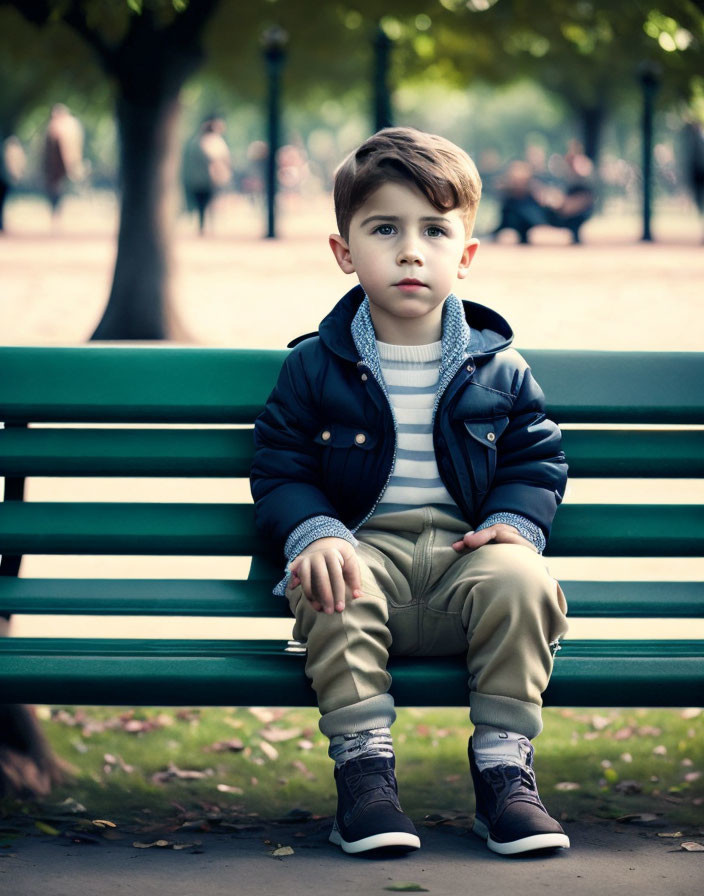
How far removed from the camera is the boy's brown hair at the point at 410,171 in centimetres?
293

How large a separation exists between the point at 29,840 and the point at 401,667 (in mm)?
834

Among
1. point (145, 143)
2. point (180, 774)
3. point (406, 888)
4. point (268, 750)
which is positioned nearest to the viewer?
point (406, 888)

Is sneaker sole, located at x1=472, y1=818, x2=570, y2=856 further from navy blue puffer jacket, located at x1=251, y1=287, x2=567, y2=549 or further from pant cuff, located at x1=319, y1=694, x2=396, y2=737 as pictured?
navy blue puffer jacket, located at x1=251, y1=287, x2=567, y2=549

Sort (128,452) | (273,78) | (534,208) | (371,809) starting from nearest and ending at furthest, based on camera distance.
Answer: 1. (371,809)
2. (128,452)
3. (273,78)
4. (534,208)

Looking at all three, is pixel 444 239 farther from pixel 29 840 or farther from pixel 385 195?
pixel 29 840

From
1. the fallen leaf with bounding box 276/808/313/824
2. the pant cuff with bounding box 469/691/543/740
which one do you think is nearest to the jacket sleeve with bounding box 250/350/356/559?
the pant cuff with bounding box 469/691/543/740

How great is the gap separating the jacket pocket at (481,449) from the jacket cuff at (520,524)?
82 millimetres

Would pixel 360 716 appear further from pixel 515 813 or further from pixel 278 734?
pixel 278 734

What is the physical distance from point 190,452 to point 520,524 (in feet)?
2.55

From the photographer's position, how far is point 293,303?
15219 mm

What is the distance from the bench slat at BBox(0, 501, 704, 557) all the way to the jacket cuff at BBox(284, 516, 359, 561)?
11.1 inches

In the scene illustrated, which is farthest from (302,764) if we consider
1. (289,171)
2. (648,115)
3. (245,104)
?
(289,171)

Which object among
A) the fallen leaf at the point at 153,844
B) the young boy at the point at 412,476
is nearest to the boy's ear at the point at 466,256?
the young boy at the point at 412,476

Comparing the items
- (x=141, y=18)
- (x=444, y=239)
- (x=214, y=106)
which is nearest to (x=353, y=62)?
(x=214, y=106)
